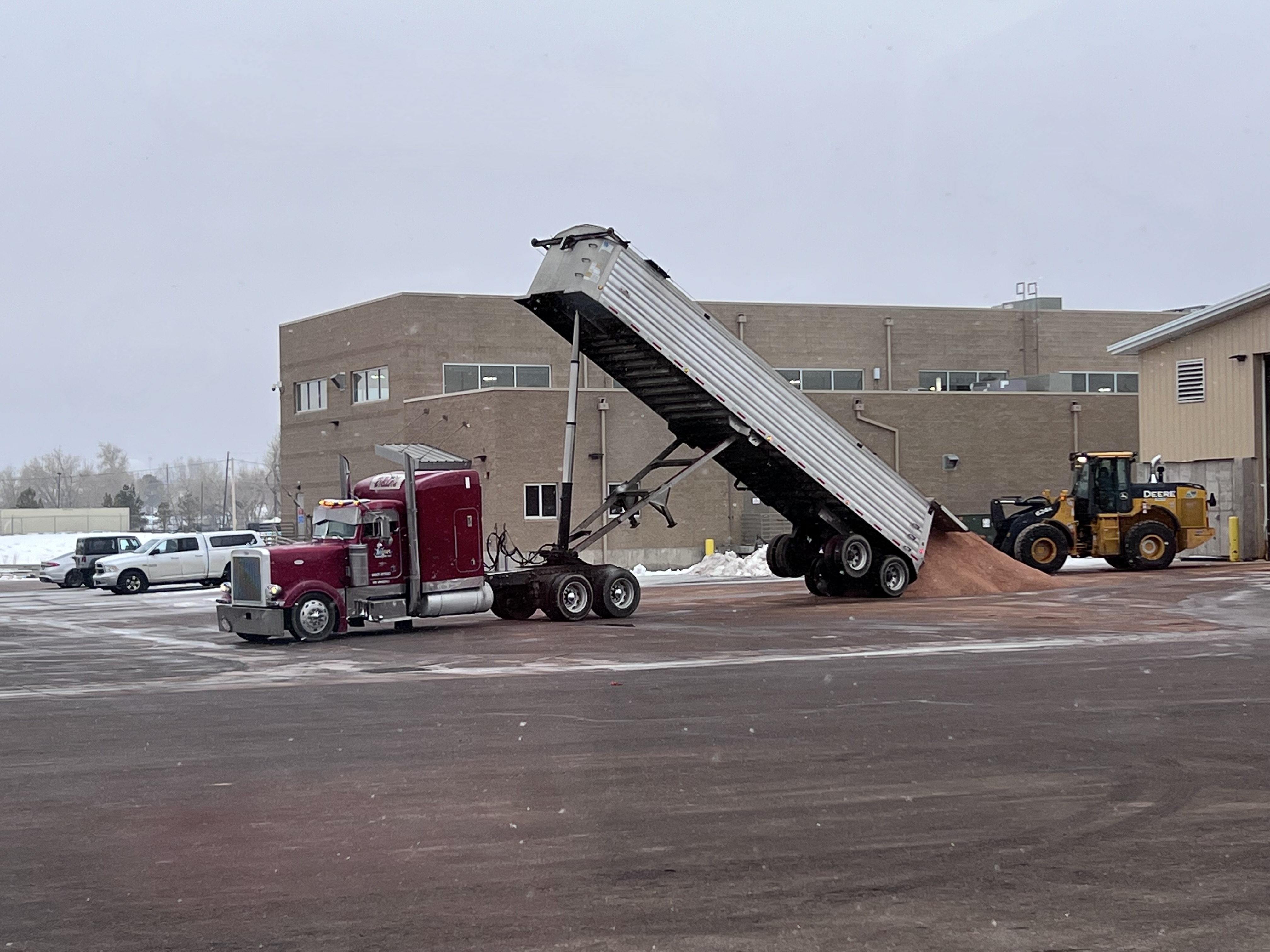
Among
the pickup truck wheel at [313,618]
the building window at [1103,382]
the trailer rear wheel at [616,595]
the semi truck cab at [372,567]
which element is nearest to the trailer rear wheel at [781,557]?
the trailer rear wheel at [616,595]

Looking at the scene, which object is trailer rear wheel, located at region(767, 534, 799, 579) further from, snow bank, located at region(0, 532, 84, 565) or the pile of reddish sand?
snow bank, located at region(0, 532, 84, 565)

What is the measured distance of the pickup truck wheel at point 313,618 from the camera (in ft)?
68.9

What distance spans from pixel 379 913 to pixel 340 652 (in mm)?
Result: 13214

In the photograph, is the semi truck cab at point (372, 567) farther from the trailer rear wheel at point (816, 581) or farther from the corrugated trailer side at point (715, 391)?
the trailer rear wheel at point (816, 581)

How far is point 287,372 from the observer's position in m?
56.1

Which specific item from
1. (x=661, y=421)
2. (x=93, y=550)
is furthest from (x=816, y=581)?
(x=93, y=550)

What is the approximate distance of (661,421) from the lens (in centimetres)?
4491

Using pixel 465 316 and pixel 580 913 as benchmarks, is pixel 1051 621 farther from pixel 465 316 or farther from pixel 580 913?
pixel 465 316

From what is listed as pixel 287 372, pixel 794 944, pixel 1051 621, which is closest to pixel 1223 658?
pixel 1051 621

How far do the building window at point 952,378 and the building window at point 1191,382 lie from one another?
17513 mm

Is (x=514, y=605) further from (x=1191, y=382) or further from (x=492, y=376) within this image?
(x=492, y=376)

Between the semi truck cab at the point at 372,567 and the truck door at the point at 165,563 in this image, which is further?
the truck door at the point at 165,563

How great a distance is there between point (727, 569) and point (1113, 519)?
1035cm

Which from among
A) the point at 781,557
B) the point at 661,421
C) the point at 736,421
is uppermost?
the point at 661,421
